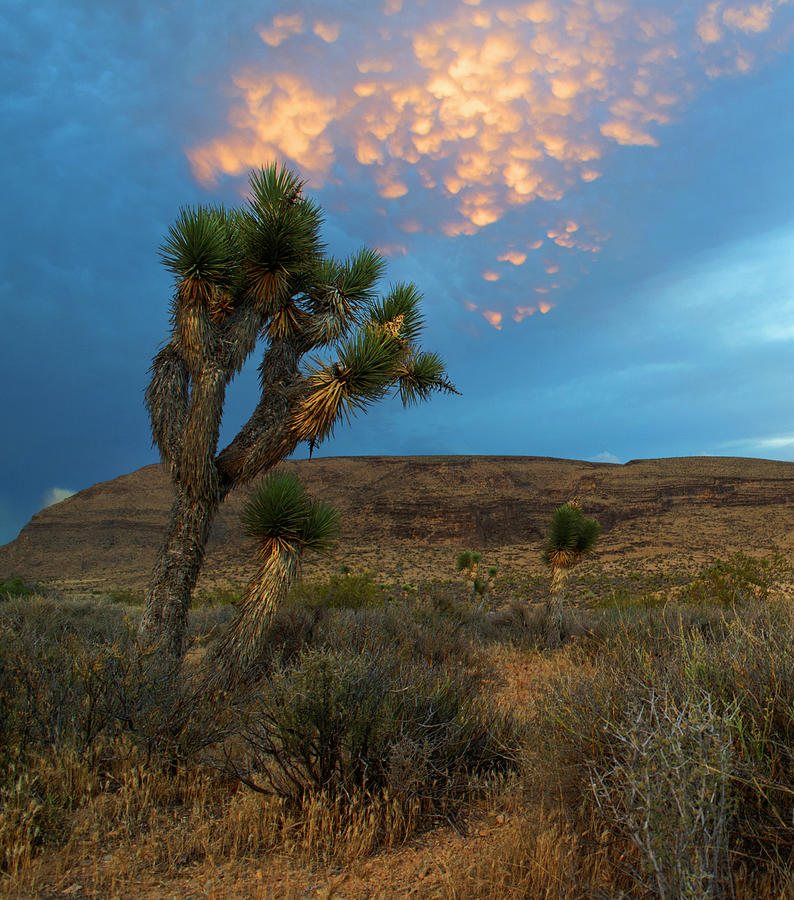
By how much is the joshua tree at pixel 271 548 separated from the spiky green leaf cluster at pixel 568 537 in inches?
285

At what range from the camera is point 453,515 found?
208 feet

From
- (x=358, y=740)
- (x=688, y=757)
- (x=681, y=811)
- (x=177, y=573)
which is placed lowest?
(x=358, y=740)

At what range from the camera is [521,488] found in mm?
69312

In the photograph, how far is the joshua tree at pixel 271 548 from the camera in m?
7.71

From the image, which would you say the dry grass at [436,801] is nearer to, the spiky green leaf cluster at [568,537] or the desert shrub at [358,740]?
the desert shrub at [358,740]

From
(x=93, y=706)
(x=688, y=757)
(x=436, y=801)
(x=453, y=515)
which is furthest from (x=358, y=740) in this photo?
(x=453, y=515)

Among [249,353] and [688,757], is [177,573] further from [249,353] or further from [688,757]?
[688,757]

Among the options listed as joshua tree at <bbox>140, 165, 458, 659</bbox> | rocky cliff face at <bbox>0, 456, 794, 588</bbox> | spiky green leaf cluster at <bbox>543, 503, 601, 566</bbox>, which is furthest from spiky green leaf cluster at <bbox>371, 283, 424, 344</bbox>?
rocky cliff face at <bbox>0, 456, 794, 588</bbox>

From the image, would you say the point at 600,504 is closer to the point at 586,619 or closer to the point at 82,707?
the point at 586,619

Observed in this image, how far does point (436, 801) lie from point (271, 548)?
4837mm

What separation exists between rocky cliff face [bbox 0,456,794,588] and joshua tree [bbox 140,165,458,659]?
3435cm

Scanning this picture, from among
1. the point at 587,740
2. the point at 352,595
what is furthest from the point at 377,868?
the point at 352,595

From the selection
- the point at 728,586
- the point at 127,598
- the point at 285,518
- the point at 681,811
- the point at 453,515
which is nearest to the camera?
the point at 681,811

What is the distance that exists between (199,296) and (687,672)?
333 inches
